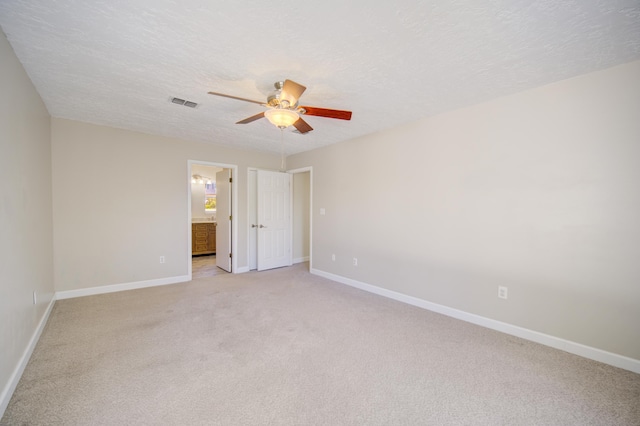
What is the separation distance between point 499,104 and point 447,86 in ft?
2.37

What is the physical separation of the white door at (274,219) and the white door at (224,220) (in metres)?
0.62

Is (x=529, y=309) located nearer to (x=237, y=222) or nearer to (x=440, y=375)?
(x=440, y=375)

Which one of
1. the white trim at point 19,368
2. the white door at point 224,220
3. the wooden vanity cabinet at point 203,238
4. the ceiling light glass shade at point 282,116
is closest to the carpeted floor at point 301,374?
the white trim at point 19,368

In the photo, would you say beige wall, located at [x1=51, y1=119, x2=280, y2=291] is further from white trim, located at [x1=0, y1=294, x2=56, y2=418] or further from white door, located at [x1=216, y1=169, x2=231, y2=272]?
white trim, located at [x1=0, y1=294, x2=56, y2=418]

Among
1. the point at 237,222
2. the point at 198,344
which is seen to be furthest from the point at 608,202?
the point at 237,222

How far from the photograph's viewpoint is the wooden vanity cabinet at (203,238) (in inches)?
272

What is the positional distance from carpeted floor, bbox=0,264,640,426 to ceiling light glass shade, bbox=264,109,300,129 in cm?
210

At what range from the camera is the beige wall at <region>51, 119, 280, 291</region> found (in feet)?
12.2

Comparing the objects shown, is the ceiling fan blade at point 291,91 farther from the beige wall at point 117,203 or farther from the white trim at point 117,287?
the white trim at point 117,287

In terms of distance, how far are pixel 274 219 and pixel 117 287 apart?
288 centimetres

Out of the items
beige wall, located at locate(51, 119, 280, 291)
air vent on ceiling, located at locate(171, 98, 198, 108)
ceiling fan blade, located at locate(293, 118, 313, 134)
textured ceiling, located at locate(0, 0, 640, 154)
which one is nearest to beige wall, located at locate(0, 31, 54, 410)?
textured ceiling, located at locate(0, 0, 640, 154)

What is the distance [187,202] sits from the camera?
4.71 metres

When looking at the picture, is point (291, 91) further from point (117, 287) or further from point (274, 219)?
point (117, 287)

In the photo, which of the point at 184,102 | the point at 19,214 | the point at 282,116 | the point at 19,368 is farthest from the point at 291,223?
the point at 19,368
